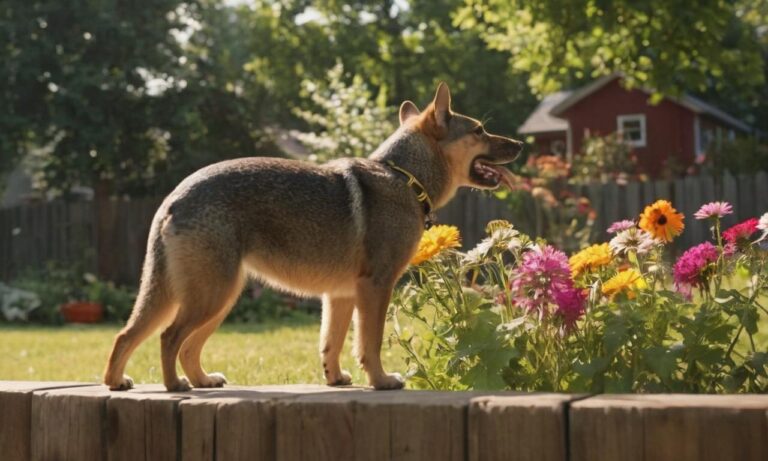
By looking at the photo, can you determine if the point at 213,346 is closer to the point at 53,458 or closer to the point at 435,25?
the point at 53,458

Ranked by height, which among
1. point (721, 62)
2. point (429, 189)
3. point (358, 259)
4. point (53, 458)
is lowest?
point (53, 458)

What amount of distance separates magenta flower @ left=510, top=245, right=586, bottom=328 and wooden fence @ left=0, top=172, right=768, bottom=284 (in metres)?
12.5

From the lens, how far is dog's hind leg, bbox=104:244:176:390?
170 inches

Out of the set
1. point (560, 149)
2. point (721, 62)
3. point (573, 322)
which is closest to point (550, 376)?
point (573, 322)

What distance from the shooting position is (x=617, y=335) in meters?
4.48

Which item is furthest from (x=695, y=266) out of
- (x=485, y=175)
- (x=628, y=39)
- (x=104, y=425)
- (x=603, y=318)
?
(x=628, y=39)

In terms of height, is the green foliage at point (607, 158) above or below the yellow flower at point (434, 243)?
above

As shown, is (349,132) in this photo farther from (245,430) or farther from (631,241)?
(245,430)

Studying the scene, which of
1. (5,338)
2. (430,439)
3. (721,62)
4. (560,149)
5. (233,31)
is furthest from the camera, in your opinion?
(233,31)

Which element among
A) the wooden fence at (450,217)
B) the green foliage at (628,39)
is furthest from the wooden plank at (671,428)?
the green foliage at (628,39)

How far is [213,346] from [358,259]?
689cm

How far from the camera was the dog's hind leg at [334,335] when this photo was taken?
16.7 ft

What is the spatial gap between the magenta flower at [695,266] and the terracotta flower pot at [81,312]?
13.9 metres

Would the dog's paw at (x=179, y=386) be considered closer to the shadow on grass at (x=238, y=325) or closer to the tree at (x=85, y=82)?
the shadow on grass at (x=238, y=325)
